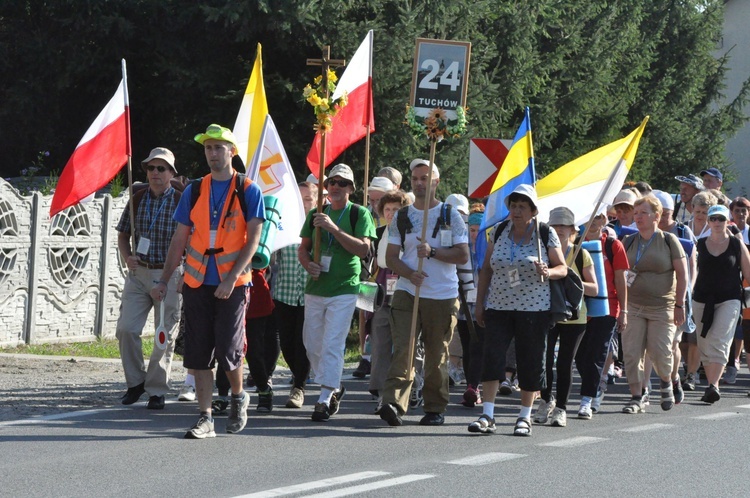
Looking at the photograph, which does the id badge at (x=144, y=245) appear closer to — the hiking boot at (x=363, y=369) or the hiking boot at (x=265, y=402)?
the hiking boot at (x=265, y=402)

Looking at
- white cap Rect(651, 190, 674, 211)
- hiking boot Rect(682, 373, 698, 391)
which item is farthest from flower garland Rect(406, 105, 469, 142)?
hiking boot Rect(682, 373, 698, 391)

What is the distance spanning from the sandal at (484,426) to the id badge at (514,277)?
1.01 meters

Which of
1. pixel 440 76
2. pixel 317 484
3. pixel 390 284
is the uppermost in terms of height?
pixel 440 76

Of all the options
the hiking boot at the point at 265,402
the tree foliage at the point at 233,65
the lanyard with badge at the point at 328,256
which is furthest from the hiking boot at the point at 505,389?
the tree foliage at the point at 233,65

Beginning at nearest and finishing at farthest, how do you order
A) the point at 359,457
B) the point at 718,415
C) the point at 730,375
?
the point at 359,457
the point at 718,415
the point at 730,375

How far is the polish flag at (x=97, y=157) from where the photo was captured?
407 inches

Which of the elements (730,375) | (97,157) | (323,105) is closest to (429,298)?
(323,105)

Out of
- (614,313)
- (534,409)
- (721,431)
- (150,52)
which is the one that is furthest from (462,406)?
(150,52)

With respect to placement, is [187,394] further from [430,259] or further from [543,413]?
[543,413]

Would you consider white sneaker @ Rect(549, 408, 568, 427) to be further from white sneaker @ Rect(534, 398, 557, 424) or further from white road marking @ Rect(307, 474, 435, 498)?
white road marking @ Rect(307, 474, 435, 498)

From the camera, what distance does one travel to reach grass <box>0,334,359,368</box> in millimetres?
13719

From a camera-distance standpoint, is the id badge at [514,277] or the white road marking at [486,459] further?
the id badge at [514,277]

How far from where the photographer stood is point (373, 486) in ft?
22.8

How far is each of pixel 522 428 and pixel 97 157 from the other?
425 cm
